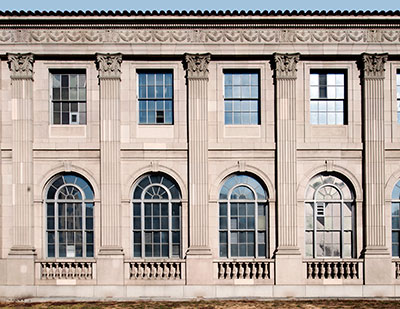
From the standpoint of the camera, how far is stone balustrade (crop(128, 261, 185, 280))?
17766 mm

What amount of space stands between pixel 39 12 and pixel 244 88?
836 cm

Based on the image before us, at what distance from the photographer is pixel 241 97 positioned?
60.8 feet

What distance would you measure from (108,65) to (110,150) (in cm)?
326

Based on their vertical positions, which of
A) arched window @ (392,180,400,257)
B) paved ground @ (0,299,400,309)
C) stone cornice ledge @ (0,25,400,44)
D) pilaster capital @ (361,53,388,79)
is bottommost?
paved ground @ (0,299,400,309)

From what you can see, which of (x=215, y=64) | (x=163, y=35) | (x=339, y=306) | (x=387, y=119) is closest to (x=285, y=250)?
(x=339, y=306)

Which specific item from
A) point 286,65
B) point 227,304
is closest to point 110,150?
point 227,304

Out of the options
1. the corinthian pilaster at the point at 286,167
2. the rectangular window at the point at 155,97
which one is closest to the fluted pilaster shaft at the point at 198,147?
the rectangular window at the point at 155,97

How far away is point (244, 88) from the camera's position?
18594 millimetres

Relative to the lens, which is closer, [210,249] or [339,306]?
[339,306]

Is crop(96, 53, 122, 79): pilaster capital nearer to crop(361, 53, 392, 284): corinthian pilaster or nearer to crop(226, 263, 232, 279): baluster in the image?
crop(226, 263, 232, 279): baluster

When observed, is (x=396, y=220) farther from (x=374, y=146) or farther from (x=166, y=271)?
(x=166, y=271)

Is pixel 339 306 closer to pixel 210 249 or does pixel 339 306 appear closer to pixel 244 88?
pixel 210 249

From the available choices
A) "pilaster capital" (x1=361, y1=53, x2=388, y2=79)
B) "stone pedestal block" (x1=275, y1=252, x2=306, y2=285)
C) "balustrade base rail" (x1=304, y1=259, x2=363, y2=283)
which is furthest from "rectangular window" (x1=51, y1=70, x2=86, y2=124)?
"pilaster capital" (x1=361, y1=53, x2=388, y2=79)

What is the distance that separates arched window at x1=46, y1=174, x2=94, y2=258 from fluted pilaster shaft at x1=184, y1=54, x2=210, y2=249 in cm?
400
